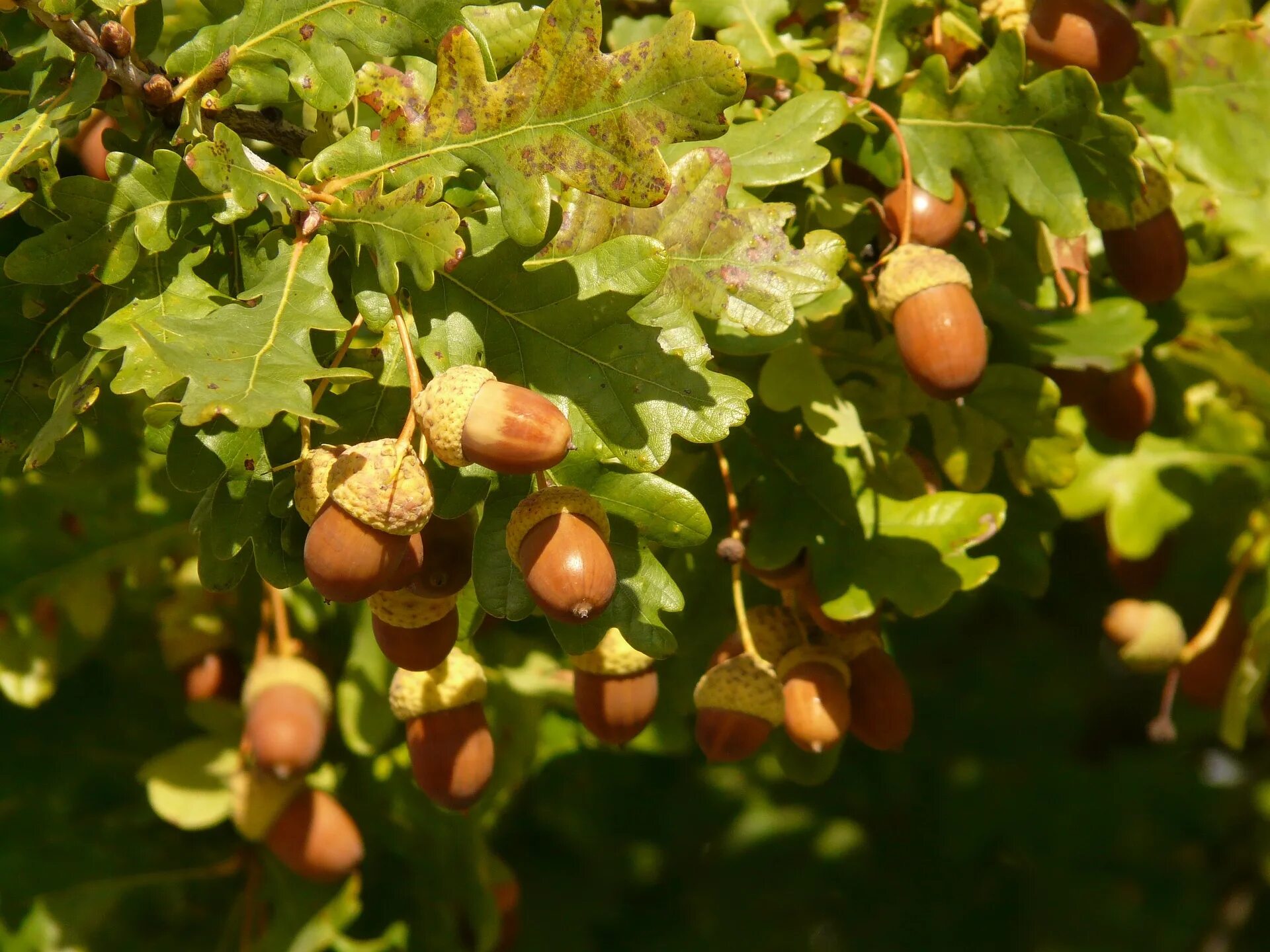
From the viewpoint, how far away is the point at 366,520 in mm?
1125

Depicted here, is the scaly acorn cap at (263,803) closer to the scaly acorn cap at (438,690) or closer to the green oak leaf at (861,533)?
the scaly acorn cap at (438,690)

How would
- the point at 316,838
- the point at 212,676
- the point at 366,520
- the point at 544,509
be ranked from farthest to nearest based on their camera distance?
the point at 212,676, the point at 316,838, the point at 544,509, the point at 366,520

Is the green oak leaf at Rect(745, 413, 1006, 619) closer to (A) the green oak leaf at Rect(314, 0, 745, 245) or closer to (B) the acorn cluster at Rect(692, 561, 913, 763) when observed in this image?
(B) the acorn cluster at Rect(692, 561, 913, 763)

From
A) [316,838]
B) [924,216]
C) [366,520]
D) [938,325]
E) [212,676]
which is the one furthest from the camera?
[212,676]

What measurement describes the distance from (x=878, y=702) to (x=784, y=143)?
721 millimetres

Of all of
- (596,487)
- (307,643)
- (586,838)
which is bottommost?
(586,838)

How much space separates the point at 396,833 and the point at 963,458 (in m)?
1.18

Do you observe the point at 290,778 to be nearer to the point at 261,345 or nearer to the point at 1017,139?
the point at 261,345

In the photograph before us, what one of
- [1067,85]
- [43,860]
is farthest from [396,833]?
[1067,85]

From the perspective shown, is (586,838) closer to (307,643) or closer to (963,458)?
(307,643)

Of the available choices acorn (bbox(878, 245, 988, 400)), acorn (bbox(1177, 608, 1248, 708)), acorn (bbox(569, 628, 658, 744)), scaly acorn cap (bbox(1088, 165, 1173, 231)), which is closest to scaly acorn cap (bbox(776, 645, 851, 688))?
acorn (bbox(569, 628, 658, 744))

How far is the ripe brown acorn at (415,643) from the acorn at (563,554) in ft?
0.62

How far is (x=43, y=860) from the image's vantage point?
2393mm

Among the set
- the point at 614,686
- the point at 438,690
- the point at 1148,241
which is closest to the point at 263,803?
the point at 438,690
